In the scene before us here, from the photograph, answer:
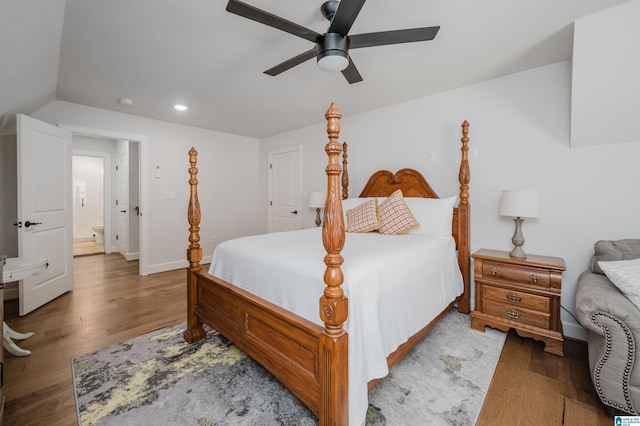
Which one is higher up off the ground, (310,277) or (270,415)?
(310,277)

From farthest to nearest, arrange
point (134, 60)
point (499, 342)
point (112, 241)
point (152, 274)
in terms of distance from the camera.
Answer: point (112, 241) → point (152, 274) → point (134, 60) → point (499, 342)

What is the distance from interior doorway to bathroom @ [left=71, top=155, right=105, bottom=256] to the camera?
675 cm

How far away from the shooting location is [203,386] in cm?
168

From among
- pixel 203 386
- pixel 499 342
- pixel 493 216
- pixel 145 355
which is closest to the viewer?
pixel 203 386

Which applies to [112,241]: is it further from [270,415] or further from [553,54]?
[553,54]

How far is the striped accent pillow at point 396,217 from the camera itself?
2.69m

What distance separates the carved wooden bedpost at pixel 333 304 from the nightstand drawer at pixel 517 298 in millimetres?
1745

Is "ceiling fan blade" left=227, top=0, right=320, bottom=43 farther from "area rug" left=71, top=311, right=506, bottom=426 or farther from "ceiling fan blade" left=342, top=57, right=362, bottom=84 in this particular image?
"area rug" left=71, top=311, right=506, bottom=426

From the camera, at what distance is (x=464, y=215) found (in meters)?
2.68

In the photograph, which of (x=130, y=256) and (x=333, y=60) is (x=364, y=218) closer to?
(x=333, y=60)

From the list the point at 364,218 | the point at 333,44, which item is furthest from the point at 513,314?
the point at 333,44

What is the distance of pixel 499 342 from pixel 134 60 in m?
3.84

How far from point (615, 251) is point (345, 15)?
90.9 inches

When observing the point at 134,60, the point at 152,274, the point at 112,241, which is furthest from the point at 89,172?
the point at 134,60
